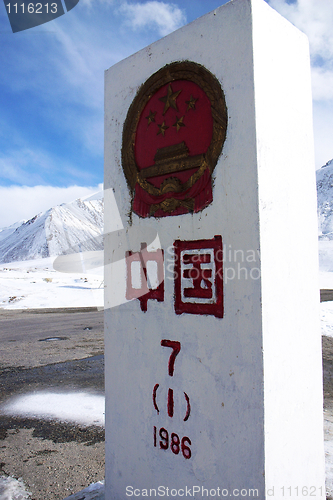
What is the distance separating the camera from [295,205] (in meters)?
1.86

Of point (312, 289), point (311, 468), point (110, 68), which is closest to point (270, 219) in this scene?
point (312, 289)

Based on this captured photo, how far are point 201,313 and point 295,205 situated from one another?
751 mm

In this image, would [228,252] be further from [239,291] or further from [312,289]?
[312,289]

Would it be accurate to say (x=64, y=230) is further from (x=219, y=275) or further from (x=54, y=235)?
(x=219, y=275)

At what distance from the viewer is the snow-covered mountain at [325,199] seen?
10106 centimetres

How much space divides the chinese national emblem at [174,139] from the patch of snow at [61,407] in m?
2.83

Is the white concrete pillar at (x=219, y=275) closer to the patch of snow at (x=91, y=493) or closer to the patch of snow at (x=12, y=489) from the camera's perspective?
the patch of snow at (x=91, y=493)

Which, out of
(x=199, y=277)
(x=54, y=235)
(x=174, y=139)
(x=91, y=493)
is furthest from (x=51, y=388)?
(x=54, y=235)

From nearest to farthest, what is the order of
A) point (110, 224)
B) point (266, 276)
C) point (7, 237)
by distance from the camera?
1. point (266, 276)
2. point (110, 224)
3. point (7, 237)

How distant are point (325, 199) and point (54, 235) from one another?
90.6 meters

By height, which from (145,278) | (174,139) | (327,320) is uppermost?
(174,139)

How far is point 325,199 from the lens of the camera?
121m

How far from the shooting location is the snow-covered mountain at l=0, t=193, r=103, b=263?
327 ft

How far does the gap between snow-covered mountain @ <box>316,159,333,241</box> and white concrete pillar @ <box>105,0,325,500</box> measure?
308 feet
